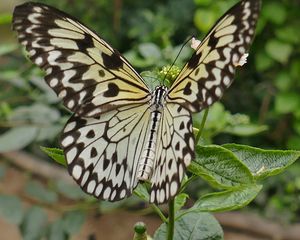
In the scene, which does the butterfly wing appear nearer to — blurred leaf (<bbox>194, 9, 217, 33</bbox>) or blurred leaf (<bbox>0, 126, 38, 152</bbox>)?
blurred leaf (<bbox>0, 126, 38, 152</bbox>)

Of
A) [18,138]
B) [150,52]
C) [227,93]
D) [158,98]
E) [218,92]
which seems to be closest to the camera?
[218,92]

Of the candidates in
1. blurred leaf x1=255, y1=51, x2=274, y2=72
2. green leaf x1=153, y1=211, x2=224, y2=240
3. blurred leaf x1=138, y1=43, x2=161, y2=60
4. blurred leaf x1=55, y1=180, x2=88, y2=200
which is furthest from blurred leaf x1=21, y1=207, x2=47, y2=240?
blurred leaf x1=255, y1=51, x2=274, y2=72

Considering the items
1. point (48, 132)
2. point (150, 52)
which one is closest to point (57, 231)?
point (48, 132)

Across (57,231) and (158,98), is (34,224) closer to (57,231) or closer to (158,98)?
(57,231)

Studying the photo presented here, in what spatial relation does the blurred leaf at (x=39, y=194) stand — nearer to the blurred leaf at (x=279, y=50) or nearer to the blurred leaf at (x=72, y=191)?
the blurred leaf at (x=72, y=191)

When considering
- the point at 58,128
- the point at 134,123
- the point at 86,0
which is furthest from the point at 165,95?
the point at 86,0

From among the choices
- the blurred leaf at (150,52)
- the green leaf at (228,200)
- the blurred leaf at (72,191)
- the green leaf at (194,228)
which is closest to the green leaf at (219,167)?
the green leaf at (228,200)
